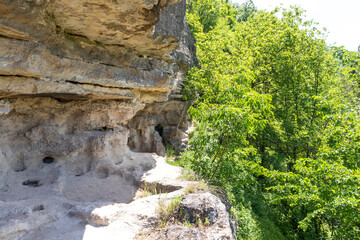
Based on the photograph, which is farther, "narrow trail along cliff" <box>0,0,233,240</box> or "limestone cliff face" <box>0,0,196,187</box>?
"limestone cliff face" <box>0,0,196,187</box>

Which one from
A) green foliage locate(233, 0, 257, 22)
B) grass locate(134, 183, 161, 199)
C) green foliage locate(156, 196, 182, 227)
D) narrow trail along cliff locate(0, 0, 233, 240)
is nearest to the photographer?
narrow trail along cliff locate(0, 0, 233, 240)

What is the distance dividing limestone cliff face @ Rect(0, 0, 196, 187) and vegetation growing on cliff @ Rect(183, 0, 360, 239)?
201 cm

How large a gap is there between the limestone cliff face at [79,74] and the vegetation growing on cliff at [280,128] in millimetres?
2006

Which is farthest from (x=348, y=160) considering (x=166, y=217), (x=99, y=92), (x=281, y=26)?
(x=281, y=26)

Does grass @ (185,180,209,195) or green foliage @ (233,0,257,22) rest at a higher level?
green foliage @ (233,0,257,22)

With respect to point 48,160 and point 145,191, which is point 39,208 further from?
point 145,191

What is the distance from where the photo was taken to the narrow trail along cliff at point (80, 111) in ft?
11.6

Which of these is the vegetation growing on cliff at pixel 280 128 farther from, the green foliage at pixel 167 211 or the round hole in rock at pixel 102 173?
the round hole in rock at pixel 102 173

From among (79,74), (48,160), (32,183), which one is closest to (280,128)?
(79,74)

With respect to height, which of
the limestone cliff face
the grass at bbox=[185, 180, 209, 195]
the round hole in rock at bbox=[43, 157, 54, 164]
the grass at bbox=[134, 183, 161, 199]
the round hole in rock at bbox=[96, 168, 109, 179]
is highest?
the limestone cliff face

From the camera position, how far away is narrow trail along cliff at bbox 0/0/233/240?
353 cm

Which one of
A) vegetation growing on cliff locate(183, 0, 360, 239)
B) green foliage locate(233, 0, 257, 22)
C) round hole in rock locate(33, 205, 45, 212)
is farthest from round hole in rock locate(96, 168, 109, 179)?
green foliage locate(233, 0, 257, 22)

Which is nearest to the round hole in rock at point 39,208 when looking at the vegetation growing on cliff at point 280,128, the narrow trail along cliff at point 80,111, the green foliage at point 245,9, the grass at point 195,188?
the narrow trail along cliff at point 80,111

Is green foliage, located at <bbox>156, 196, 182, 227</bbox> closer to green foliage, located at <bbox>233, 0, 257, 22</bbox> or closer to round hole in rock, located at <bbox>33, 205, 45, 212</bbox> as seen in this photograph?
round hole in rock, located at <bbox>33, 205, 45, 212</bbox>
